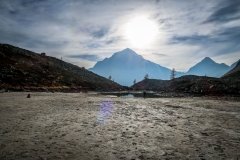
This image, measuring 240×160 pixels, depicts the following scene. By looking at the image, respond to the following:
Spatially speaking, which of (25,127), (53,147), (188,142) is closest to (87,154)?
(53,147)

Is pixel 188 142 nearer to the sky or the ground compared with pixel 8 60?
nearer to the ground

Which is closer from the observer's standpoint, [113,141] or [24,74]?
[113,141]

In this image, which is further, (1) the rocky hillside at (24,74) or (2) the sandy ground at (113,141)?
(1) the rocky hillside at (24,74)

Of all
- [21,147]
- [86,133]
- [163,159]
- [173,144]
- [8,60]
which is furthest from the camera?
[8,60]

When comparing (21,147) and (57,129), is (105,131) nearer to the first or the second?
(57,129)

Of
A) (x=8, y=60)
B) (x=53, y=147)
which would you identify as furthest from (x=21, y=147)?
(x=8, y=60)

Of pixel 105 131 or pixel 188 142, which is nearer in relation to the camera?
pixel 188 142

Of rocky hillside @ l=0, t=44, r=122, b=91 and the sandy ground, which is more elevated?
rocky hillside @ l=0, t=44, r=122, b=91

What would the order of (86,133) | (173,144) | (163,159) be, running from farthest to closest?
(86,133)
(173,144)
(163,159)

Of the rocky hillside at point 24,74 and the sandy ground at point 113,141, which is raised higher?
the rocky hillside at point 24,74

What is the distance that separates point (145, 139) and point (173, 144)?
5.74ft

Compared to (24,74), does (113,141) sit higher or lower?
lower

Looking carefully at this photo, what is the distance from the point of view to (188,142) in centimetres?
1258

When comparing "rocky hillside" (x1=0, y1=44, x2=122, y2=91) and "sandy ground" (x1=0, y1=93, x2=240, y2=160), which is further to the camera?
"rocky hillside" (x1=0, y1=44, x2=122, y2=91)
